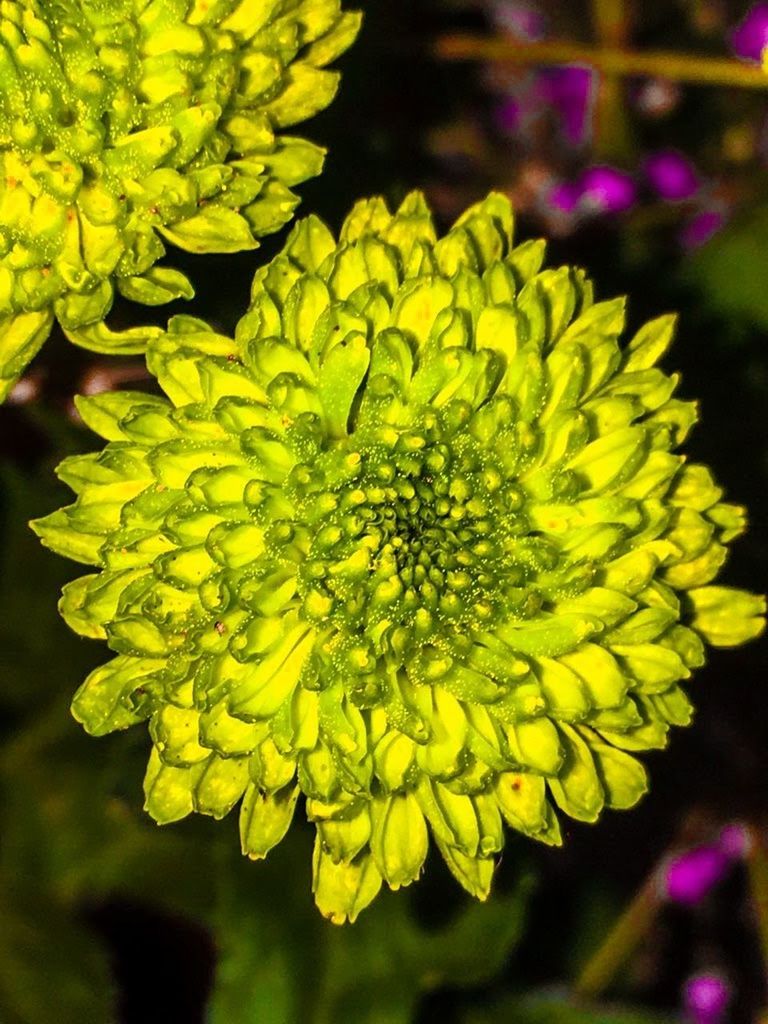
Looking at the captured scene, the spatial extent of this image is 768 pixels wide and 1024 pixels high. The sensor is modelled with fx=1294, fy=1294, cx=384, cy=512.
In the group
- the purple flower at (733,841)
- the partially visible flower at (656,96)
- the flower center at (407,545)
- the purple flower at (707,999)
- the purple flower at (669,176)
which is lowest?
the purple flower at (707,999)

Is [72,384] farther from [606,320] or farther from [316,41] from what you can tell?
[606,320]

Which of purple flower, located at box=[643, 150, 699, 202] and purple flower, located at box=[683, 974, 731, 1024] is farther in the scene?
purple flower, located at box=[643, 150, 699, 202]

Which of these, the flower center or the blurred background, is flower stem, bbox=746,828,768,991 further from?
the flower center

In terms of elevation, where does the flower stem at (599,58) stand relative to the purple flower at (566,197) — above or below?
above

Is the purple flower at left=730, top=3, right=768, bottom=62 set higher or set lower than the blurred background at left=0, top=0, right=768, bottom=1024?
higher

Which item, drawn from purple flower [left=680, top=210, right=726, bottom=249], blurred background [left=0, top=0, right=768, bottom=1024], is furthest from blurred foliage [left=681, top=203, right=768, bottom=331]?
purple flower [left=680, top=210, right=726, bottom=249]

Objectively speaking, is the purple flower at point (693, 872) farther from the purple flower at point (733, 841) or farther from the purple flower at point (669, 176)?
the purple flower at point (669, 176)

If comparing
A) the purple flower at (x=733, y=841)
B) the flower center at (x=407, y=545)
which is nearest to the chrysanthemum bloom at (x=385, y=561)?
the flower center at (x=407, y=545)

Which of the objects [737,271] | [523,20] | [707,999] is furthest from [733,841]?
[523,20]
